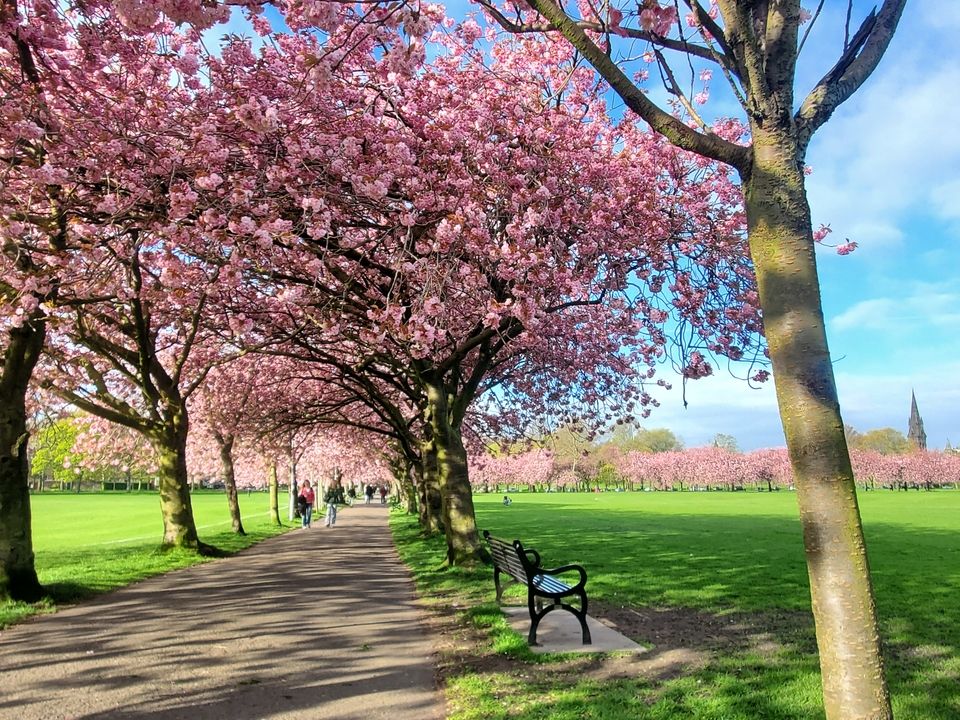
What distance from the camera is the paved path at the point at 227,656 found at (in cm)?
536

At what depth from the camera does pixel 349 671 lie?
251 inches

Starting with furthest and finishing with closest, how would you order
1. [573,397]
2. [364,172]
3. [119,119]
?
[573,397] < [364,172] < [119,119]

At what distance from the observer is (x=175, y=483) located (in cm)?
1730

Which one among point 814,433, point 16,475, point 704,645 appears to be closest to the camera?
point 814,433

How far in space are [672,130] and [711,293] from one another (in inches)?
355

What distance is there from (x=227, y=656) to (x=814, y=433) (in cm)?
611

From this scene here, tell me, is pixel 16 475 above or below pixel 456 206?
below

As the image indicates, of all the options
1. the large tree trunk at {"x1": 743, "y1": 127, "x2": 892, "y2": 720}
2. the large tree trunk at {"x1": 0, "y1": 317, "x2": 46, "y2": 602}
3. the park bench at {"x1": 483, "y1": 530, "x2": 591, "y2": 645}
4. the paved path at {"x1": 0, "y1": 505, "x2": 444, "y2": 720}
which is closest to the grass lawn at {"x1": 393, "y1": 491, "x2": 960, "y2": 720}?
the park bench at {"x1": 483, "y1": 530, "x2": 591, "y2": 645}

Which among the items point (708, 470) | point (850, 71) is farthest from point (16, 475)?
point (708, 470)

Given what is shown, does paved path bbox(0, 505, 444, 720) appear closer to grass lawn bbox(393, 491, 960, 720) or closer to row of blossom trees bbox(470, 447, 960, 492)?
grass lawn bbox(393, 491, 960, 720)

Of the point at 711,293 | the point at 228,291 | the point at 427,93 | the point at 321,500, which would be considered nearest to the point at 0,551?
the point at 228,291

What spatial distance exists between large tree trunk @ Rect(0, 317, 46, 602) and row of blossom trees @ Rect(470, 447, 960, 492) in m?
88.5

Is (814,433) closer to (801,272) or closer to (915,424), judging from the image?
(801,272)

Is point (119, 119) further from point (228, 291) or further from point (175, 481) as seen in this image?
point (175, 481)
